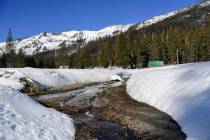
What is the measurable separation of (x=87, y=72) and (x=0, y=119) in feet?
152

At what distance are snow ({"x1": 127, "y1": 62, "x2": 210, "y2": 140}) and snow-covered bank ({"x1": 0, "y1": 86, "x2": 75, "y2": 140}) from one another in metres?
4.79

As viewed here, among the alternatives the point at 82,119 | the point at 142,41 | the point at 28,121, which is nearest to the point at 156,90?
the point at 82,119

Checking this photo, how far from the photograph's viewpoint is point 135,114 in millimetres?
20562

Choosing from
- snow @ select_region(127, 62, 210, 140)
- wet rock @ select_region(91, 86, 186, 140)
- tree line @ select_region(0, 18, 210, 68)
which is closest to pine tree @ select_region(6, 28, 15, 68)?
tree line @ select_region(0, 18, 210, 68)

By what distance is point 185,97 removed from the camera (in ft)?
60.0

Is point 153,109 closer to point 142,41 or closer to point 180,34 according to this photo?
point 142,41

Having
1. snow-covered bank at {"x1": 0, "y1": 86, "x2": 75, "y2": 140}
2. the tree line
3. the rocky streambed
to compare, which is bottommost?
the rocky streambed

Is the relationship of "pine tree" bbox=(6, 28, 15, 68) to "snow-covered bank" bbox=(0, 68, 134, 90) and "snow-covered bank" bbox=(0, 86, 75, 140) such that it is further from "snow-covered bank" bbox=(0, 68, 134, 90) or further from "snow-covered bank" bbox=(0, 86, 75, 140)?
"snow-covered bank" bbox=(0, 86, 75, 140)

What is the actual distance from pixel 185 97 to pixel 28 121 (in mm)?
7740

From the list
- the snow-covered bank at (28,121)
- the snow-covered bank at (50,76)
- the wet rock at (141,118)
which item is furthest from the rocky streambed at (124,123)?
the snow-covered bank at (50,76)

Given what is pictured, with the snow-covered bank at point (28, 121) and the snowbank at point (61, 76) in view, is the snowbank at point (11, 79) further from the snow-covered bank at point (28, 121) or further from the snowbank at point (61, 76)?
the snow-covered bank at point (28, 121)

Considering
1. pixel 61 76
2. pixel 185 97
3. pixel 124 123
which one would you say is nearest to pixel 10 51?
pixel 61 76

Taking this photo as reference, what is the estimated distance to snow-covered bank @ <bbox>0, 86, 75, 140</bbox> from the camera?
1297cm

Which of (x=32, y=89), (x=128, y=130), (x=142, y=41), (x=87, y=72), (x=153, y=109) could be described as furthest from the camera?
(x=142, y=41)
